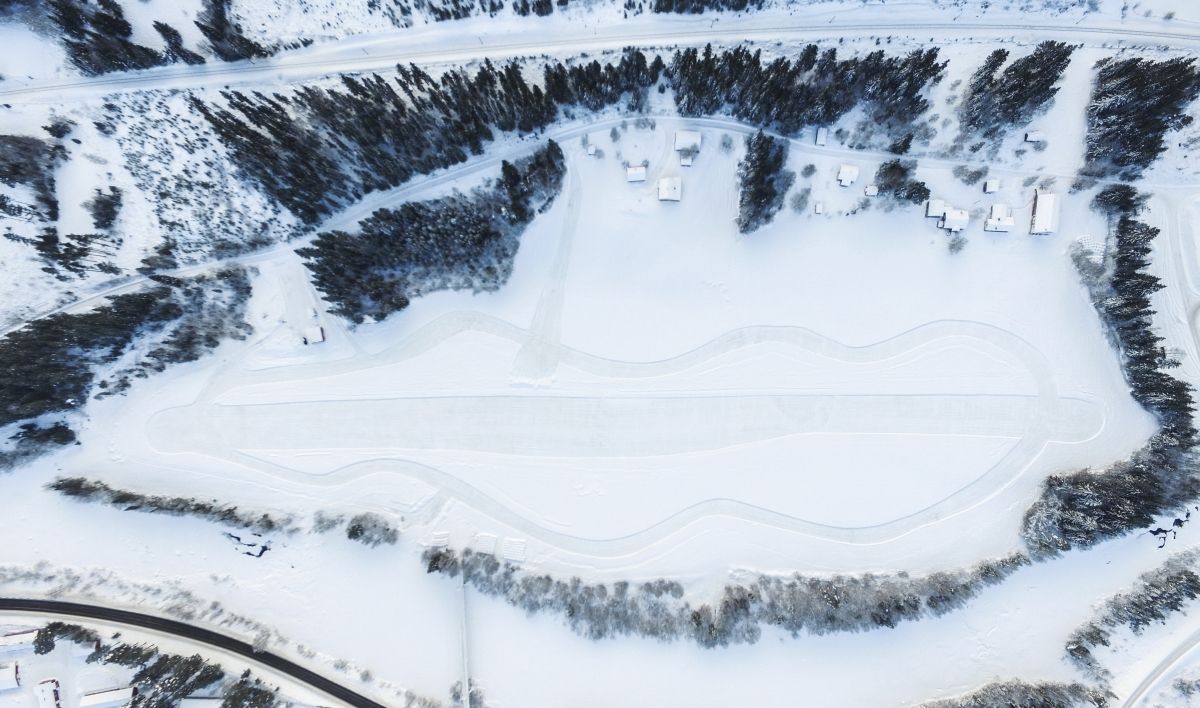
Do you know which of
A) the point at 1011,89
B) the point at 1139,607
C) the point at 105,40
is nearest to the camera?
the point at 105,40

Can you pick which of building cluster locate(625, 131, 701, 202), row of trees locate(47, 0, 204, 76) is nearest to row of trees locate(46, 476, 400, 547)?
row of trees locate(47, 0, 204, 76)

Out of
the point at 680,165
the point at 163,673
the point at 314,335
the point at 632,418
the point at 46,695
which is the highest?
the point at 680,165

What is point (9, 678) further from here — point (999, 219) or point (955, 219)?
point (999, 219)

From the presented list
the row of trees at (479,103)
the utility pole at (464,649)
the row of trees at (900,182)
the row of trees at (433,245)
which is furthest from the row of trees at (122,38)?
the row of trees at (900,182)

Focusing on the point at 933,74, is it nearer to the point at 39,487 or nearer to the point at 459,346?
the point at 459,346

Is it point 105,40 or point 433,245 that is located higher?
point 105,40

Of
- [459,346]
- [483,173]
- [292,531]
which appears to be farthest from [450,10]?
[292,531]

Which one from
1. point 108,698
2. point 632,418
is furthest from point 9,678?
point 632,418
